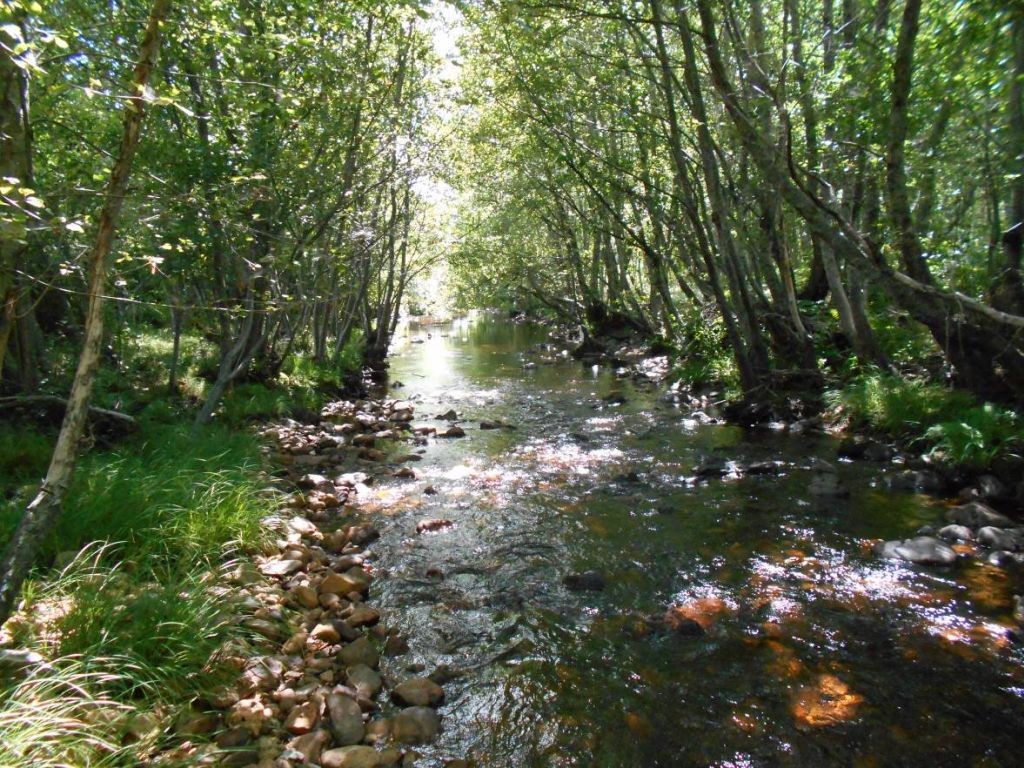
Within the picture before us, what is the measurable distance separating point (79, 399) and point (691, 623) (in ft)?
15.7

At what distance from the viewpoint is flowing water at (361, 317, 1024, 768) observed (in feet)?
13.1

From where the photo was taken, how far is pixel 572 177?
18969mm

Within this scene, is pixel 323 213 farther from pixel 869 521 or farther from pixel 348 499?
pixel 869 521

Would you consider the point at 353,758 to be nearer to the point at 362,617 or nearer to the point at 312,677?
the point at 312,677

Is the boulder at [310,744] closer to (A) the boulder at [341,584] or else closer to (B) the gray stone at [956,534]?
(A) the boulder at [341,584]

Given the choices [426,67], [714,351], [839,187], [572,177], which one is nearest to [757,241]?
[714,351]

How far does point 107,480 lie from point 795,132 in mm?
12909

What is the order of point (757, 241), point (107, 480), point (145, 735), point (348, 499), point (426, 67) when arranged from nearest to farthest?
point (145, 735)
point (107, 480)
point (348, 499)
point (757, 241)
point (426, 67)

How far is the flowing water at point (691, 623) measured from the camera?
398 centimetres

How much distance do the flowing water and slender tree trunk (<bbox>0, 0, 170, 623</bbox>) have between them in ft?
8.30

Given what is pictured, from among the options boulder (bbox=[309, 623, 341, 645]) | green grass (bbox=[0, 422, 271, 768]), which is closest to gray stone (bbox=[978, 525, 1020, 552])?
boulder (bbox=[309, 623, 341, 645])

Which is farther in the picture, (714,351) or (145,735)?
(714,351)

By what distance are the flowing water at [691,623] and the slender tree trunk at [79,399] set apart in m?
2.53

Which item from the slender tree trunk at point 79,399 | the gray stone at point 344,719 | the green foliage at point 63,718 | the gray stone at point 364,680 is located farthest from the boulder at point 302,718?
the slender tree trunk at point 79,399
